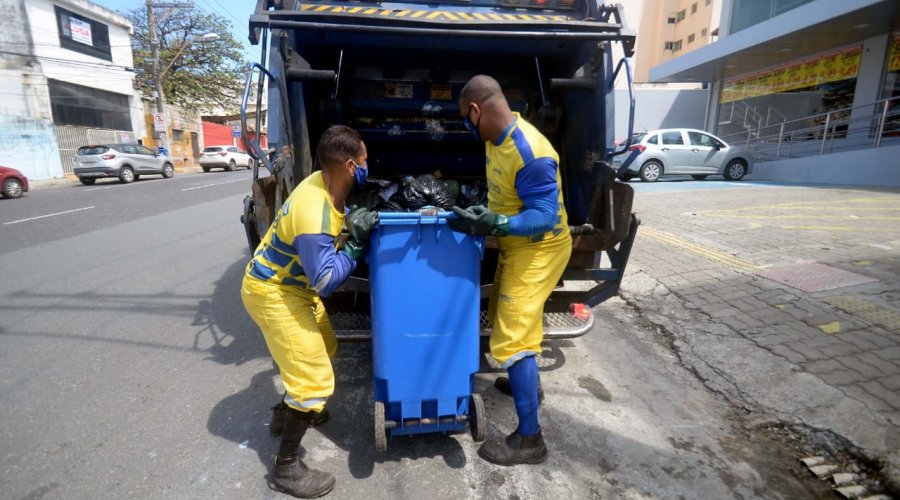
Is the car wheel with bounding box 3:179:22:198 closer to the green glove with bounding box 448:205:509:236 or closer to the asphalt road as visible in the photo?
the asphalt road

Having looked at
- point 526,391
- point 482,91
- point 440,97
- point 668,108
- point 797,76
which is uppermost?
point 797,76

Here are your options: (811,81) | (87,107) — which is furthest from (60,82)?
(811,81)

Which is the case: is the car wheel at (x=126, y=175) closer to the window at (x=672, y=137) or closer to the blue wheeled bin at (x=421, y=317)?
the window at (x=672, y=137)

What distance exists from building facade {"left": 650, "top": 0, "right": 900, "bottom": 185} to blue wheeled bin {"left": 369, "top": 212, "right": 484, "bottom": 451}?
1237 centimetres

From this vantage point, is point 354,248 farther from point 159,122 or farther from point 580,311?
point 159,122

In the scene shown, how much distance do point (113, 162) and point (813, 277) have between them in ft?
61.5

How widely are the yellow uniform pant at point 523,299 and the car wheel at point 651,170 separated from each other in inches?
451

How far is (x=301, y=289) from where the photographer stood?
2215mm

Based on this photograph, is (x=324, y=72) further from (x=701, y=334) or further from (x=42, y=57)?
(x=42, y=57)

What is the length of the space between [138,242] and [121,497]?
553 centimetres

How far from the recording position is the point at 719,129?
1903 centimetres

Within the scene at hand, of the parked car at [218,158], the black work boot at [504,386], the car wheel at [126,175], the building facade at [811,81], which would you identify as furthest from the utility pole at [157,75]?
the black work boot at [504,386]

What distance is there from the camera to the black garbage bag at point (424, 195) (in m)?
3.60

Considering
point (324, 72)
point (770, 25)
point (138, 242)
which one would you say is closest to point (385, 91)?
point (324, 72)
